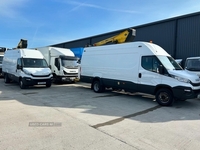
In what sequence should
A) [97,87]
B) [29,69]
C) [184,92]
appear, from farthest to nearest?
[29,69]
[97,87]
[184,92]

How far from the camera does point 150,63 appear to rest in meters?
7.93

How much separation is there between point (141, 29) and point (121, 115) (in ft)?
50.9

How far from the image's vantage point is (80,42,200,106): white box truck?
707 cm

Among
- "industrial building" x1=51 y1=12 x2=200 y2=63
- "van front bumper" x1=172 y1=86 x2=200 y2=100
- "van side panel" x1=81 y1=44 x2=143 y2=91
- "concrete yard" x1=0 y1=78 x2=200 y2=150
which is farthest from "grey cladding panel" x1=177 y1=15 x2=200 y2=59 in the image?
"concrete yard" x1=0 y1=78 x2=200 y2=150

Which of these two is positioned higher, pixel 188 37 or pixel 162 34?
pixel 162 34

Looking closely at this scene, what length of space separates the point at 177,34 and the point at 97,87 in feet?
34.3

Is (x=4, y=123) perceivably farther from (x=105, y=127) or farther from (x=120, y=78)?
(x=120, y=78)

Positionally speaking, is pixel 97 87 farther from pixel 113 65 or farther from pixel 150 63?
pixel 150 63

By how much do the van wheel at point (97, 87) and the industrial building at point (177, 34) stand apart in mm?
9672

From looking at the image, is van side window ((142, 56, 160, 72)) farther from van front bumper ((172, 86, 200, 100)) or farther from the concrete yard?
the concrete yard

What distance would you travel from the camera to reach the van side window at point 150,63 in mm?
7701

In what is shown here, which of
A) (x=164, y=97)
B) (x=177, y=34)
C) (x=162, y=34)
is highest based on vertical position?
(x=162, y=34)

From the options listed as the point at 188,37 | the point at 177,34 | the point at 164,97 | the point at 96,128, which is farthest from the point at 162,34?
the point at 96,128

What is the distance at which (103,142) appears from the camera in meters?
3.70
